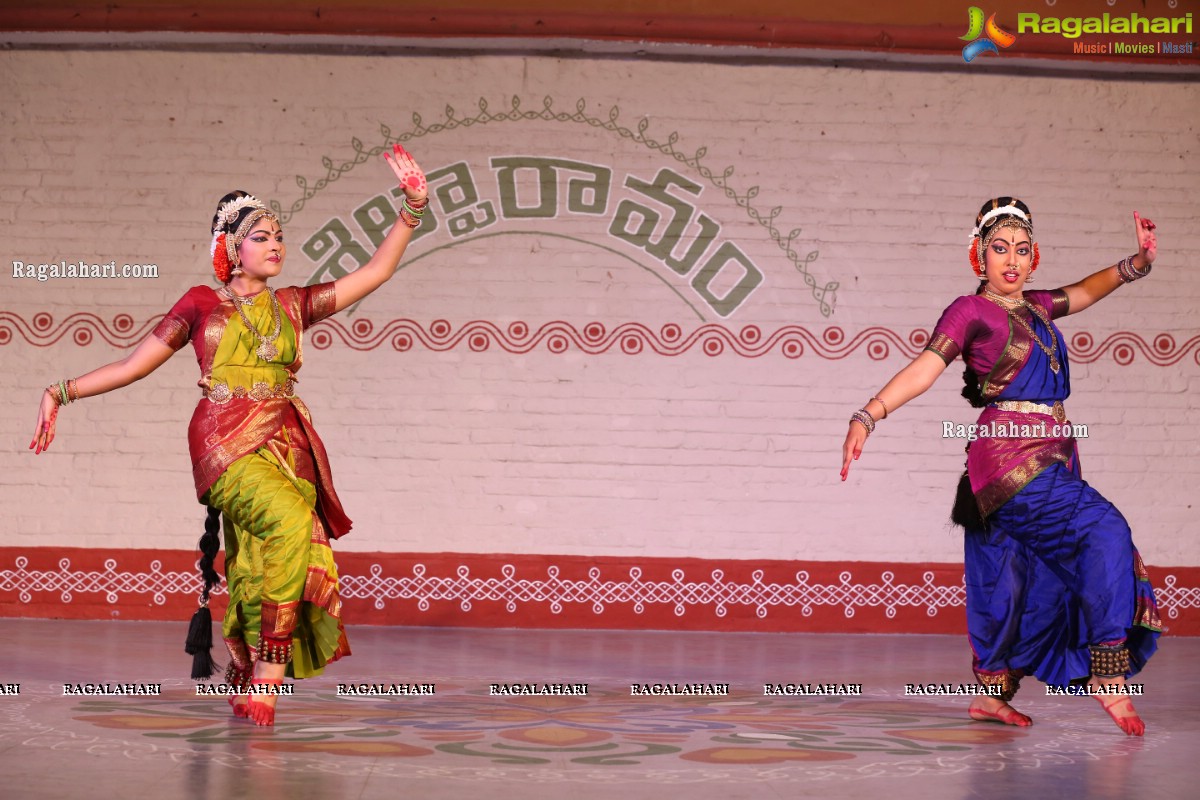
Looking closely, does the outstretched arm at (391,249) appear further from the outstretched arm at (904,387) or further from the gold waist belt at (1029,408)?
the gold waist belt at (1029,408)

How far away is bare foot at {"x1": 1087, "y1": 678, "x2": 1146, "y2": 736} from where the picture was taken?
366cm

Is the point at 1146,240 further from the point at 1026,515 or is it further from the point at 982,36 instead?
the point at 982,36

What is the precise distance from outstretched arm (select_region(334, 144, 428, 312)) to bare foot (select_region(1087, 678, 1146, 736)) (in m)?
2.24

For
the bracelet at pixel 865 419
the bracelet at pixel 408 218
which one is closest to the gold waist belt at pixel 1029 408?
the bracelet at pixel 865 419

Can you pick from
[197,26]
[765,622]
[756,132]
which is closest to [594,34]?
[756,132]

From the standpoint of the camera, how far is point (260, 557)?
377cm

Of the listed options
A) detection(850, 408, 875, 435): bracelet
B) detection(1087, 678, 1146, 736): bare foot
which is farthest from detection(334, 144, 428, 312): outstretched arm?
detection(1087, 678, 1146, 736): bare foot

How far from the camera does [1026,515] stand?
3.82 metres

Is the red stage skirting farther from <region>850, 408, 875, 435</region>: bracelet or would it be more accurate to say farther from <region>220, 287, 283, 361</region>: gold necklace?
<region>850, 408, 875, 435</region>: bracelet

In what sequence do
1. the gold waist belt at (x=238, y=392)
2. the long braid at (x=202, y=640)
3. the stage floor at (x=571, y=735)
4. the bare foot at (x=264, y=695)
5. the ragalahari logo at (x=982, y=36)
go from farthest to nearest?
the ragalahari logo at (x=982, y=36), the long braid at (x=202, y=640), the gold waist belt at (x=238, y=392), the bare foot at (x=264, y=695), the stage floor at (x=571, y=735)

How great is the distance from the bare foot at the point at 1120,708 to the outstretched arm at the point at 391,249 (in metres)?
2.24

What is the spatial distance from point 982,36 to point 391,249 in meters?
3.66

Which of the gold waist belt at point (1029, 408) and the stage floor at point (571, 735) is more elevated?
the gold waist belt at point (1029, 408)

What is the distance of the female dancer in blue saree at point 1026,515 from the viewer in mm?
3719
